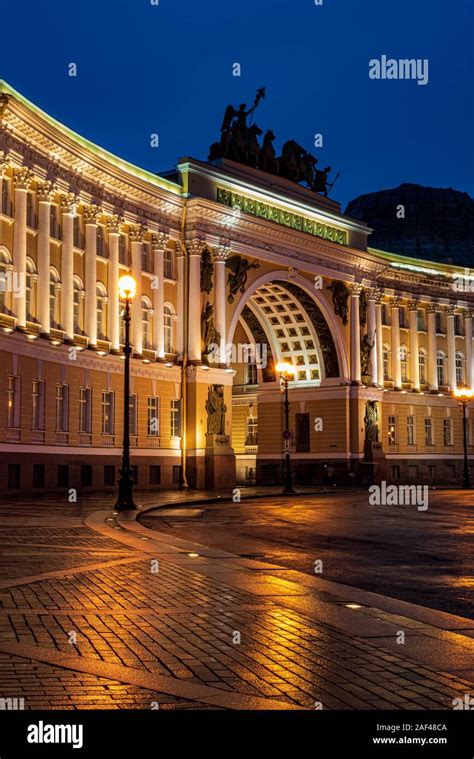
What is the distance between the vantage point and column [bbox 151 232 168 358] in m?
52.3

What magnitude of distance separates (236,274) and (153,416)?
32.6ft

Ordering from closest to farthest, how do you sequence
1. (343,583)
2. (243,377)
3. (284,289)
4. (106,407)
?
(343,583) → (106,407) → (284,289) → (243,377)

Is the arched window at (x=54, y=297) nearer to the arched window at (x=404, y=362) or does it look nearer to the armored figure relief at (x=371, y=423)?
the armored figure relief at (x=371, y=423)

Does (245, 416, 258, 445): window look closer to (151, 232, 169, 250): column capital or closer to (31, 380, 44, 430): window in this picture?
(151, 232, 169, 250): column capital

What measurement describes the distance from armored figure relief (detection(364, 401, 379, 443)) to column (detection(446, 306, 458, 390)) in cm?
1351

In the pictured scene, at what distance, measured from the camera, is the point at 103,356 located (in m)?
47.4

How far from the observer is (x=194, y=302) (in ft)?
175

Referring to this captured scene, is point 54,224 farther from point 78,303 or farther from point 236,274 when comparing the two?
point 236,274

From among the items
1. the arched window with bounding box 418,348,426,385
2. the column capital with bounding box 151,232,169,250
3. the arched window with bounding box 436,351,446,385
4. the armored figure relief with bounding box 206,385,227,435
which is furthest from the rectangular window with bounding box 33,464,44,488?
the arched window with bounding box 436,351,446,385

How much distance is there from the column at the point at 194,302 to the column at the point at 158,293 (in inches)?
61.3

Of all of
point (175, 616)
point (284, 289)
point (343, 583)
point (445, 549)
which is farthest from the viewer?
point (284, 289)

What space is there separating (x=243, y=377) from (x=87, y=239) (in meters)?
24.6
